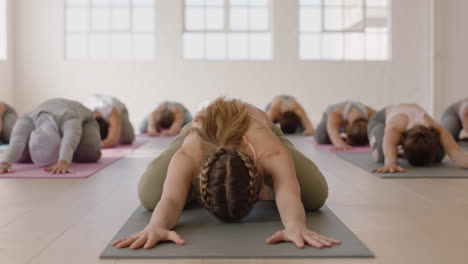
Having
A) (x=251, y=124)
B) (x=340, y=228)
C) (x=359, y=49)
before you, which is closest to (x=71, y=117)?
(x=251, y=124)

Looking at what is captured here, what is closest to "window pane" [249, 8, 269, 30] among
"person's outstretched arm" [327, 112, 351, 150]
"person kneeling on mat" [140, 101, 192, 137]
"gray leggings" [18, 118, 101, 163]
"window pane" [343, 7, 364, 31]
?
"window pane" [343, 7, 364, 31]

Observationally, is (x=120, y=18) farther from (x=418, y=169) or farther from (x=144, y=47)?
(x=418, y=169)

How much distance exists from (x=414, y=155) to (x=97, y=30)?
25.8ft

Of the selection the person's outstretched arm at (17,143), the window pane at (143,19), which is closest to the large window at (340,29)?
the window pane at (143,19)

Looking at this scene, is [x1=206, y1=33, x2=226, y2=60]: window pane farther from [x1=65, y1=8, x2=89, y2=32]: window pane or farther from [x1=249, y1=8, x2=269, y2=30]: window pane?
[x1=65, y1=8, x2=89, y2=32]: window pane

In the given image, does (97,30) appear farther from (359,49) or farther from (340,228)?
(340,228)

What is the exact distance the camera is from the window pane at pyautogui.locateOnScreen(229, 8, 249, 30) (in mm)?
10406

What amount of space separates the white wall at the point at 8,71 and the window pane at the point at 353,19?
622cm

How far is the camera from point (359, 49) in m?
10.5

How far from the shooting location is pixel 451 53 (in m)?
10.3

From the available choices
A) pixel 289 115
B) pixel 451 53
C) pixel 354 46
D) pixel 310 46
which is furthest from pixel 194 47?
pixel 451 53

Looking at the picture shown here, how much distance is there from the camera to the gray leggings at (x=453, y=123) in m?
5.77

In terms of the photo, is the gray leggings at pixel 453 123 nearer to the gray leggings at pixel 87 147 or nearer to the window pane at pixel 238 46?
the gray leggings at pixel 87 147

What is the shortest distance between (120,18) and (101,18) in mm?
363
